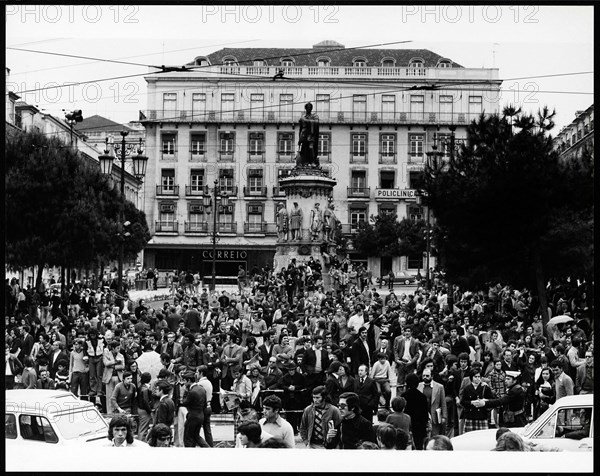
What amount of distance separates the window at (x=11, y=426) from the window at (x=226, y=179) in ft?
143

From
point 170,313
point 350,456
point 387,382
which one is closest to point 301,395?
point 387,382

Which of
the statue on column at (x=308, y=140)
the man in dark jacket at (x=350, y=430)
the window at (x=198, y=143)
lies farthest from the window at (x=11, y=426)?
the window at (x=198, y=143)

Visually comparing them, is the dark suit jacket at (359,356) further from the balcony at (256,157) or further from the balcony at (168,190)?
the balcony at (256,157)

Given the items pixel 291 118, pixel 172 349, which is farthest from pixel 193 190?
pixel 172 349

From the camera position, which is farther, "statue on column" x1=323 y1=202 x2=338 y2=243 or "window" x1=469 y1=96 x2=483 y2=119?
"statue on column" x1=323 y1=202 x2=338 y2=243

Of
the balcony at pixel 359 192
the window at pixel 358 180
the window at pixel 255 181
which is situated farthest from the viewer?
the balcony at pixel 359 192

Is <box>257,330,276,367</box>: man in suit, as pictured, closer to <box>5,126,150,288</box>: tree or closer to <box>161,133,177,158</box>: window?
<box>5,126,150,288</box>: tree

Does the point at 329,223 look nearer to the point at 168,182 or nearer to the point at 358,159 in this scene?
the point at 168,182

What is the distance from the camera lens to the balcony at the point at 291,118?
44.9 m

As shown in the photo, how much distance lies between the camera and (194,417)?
1243 centimetres

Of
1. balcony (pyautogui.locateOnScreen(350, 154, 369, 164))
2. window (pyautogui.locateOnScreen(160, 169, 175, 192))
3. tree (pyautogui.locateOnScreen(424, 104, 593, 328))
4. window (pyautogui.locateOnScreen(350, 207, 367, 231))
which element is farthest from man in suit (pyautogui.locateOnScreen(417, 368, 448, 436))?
window (pyautogui.locateOnScreen(350, 207, 367, 231))

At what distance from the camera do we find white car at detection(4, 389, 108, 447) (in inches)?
410

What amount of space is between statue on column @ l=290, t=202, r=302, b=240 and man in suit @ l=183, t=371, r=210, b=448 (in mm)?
30352

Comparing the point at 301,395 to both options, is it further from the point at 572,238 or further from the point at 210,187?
the point at 210,187
